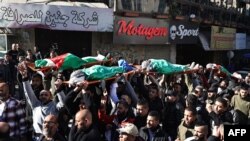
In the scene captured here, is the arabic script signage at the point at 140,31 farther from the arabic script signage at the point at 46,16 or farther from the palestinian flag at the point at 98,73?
the palestinian flag at the point at 98,73

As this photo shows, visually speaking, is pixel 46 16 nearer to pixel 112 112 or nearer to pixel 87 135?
pixel 112 112

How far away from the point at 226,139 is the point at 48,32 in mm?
12185

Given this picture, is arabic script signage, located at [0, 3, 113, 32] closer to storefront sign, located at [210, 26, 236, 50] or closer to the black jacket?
the black jacket

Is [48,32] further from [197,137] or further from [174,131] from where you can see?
[197,137]

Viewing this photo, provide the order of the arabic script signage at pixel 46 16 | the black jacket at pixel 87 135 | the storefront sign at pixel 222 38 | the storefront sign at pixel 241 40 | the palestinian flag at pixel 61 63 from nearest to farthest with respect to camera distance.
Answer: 1. the black jacket at pixel 87 135
2. the palestinian flag at pixel 61 63
3. the arabic script signage at pixel 46 16
4. the storefront sign at pixel 222 38
5. the storefront sign at pixel 241 40

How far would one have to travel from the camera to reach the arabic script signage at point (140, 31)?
1569cm

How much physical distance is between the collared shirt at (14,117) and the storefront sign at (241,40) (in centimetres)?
2212

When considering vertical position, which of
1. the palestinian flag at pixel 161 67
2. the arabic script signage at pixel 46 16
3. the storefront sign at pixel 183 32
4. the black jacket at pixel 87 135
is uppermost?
the arabic script signage at pixel 46 16

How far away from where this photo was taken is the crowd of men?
4.99 metres

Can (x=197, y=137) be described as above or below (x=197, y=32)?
below

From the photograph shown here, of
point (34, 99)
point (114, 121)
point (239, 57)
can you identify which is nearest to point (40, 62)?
point (34, 99)

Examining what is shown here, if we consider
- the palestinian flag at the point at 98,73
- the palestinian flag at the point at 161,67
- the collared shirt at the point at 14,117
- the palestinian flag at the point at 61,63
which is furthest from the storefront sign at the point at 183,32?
the collared shirt at the point at 14,117

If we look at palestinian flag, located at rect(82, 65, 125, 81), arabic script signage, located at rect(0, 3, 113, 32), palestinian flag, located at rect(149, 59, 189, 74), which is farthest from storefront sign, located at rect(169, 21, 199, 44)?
palestinian flag, located at rect(82, 65, 125, 81)

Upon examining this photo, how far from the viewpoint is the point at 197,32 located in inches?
816
